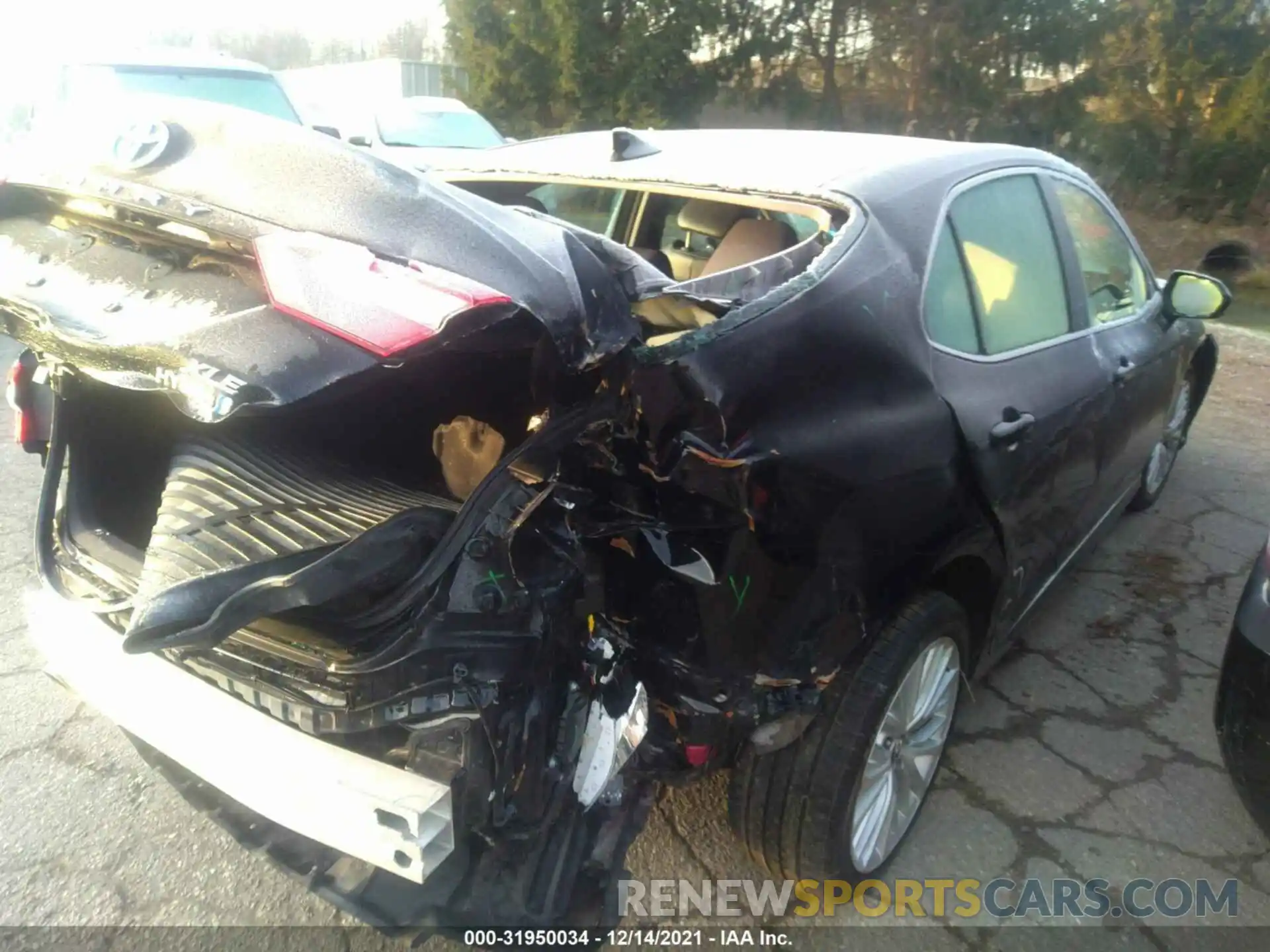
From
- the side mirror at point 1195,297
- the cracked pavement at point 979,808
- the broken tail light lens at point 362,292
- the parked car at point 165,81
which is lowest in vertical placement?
the cracked pavement at point 979,808

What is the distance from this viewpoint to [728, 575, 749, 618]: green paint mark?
1.70m

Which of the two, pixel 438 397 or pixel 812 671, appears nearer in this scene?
pixel 812 671

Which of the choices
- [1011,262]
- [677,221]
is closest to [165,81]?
[677,221]

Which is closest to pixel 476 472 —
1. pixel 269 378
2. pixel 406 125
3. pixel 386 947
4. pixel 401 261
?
pixel 401 261

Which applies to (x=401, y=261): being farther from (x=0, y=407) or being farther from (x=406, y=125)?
(x=406, y=125)

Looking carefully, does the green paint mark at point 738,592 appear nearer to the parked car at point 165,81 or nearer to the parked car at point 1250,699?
the parked car at point 1250,699

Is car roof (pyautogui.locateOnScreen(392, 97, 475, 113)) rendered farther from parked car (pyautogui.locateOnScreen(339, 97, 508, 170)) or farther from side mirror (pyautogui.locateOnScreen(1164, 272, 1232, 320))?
side mirror (pyautogui.locateOnScreen(1164, 272, 1232, 320))

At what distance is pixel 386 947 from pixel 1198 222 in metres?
12.8

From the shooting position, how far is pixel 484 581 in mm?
1538

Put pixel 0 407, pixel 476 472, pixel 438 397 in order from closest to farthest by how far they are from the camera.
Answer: pixel 476 472, pixel 438 397, pixel 0 407

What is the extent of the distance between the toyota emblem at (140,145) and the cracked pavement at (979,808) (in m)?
1.64

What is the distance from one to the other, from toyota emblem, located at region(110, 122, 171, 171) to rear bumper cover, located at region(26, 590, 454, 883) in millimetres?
923

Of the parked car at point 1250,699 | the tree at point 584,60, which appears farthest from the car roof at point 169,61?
the parked car at point 1250,699

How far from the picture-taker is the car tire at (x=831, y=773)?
1957 mm
